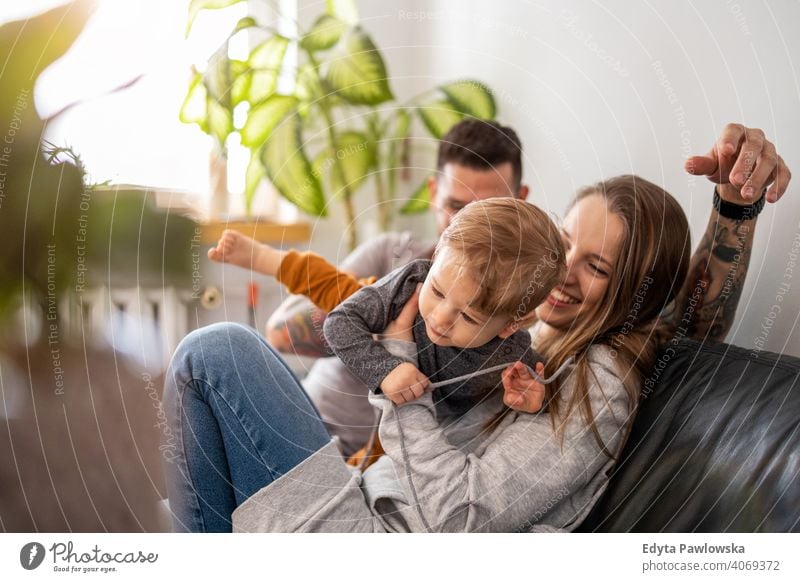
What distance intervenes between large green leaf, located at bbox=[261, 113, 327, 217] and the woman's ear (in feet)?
0.87

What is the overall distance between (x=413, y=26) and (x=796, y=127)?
0.41 meters

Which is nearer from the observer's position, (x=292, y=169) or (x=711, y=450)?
(x=711, y=450)

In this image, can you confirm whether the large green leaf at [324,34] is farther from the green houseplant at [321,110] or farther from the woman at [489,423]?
the woman at [489,423]

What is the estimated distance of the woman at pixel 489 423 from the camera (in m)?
0.69

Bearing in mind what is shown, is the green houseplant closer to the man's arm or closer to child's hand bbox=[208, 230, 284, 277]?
child's hand bbox=[208, 230, 284, 277]

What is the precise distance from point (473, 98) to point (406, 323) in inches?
12.4

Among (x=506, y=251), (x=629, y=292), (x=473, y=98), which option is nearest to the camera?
(x=506, y=251)

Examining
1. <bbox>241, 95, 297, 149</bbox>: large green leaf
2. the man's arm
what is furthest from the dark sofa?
<bbox>241, 95, 297, 149</bbox>: large green leaf

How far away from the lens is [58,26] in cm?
76

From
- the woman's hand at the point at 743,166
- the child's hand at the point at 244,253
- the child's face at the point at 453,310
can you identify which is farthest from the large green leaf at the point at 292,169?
the woman's hand at the point at 743,166

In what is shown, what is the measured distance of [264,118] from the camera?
0.86 metres

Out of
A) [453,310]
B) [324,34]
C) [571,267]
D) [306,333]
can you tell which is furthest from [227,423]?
[324,34]

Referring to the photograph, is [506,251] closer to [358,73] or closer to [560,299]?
[560,299]
